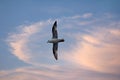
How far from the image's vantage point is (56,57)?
131625mm

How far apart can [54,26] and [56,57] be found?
10005mm

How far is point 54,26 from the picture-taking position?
5002 inches

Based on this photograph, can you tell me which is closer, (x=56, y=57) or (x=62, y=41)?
(x=62, y=41)

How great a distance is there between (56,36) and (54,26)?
9.69 ft

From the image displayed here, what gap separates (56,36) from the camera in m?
126

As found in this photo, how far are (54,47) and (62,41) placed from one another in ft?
21.6

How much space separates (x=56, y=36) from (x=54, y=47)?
14.3 feet

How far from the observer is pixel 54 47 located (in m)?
129

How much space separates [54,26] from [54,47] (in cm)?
637

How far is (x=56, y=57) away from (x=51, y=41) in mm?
7252

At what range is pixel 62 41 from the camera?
4860 inches

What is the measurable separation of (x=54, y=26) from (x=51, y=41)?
437cm

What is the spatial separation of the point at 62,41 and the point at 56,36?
3649mm
